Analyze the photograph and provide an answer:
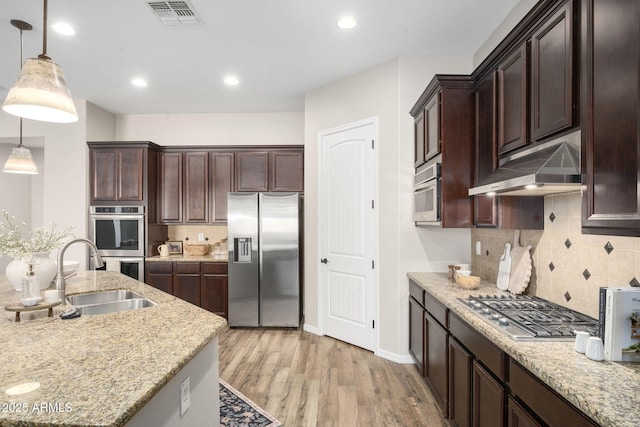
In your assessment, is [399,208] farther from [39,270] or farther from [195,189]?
[195,189]

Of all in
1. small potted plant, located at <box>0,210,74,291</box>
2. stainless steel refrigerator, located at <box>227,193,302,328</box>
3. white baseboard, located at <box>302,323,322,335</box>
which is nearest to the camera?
small potted plant, located at <box>0,210,74,291</box>

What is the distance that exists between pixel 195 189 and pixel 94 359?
13.0 ft

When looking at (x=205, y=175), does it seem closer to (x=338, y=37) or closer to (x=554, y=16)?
(x=338, y=37)

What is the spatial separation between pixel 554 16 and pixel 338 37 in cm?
178

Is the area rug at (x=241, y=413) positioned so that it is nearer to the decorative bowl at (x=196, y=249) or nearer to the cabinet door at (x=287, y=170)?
the decorative bowl at (x=196, y=249)

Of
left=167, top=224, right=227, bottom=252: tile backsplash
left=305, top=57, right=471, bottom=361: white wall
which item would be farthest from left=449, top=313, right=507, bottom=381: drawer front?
left=167, top=224, right=227, bottom=252: tile backsplash

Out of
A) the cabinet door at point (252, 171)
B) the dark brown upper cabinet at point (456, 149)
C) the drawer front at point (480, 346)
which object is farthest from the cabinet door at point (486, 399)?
the cabinet door at point (252, 171)

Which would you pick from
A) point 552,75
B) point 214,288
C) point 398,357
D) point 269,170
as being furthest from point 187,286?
point 552,75

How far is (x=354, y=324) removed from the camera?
3.81 metres

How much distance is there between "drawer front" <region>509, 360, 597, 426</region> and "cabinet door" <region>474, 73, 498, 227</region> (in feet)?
3.86

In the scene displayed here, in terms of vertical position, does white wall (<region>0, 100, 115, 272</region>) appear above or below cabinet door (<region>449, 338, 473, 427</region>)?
above

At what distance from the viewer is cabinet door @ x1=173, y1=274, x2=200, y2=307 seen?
182 inches

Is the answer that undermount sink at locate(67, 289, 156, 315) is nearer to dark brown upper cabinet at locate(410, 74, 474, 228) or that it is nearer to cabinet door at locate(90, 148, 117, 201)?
dark brown upper cabinet at locate(410, 74, 474, 228)

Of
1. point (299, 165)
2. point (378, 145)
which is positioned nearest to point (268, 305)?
point (299, 165)
